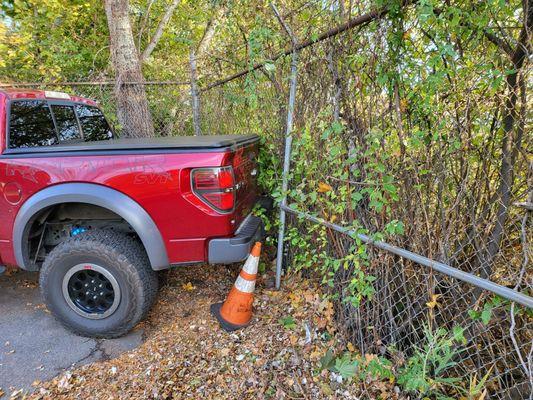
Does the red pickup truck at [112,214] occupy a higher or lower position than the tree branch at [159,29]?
lower

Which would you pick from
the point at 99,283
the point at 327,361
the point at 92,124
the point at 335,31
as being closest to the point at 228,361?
the point at 327,361

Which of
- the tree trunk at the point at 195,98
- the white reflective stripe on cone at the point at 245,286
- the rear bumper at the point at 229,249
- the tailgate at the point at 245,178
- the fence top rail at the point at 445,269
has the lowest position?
the white reflective stripe on cone at the point at 245,286

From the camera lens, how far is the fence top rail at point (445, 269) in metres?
1.42

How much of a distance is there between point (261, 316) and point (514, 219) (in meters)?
2.01

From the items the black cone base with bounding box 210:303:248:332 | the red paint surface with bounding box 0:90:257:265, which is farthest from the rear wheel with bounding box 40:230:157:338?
the black cone base with bounding box 210:303:248:332

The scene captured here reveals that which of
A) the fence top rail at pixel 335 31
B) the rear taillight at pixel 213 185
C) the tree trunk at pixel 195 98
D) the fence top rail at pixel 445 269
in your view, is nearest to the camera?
the fence top rail at pixel 445 269

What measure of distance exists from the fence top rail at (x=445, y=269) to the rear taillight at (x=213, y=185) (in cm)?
65

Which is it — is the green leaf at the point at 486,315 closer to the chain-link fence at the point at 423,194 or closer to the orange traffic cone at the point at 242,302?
the chain-link fence at the point at 423,194

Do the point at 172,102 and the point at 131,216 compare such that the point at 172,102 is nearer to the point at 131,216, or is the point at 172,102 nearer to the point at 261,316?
the point at 131,216

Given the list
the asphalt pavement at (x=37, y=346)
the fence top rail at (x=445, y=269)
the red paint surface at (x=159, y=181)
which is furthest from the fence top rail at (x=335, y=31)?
the asphalt pavement at (x=37, y=346)

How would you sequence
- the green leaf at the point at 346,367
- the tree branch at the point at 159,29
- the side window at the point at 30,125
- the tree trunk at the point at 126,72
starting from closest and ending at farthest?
the green leaf at the point at 346,367 < the side window at the point at 30,125 < the tree trunk at the point at 126,72 < the tree branch at the point at 159,29

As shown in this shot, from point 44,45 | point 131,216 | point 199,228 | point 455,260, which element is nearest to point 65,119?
point 131,216

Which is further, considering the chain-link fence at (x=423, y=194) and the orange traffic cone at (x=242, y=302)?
the orange traffic cone at (x=242, y=302)

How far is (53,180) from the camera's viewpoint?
251cm
